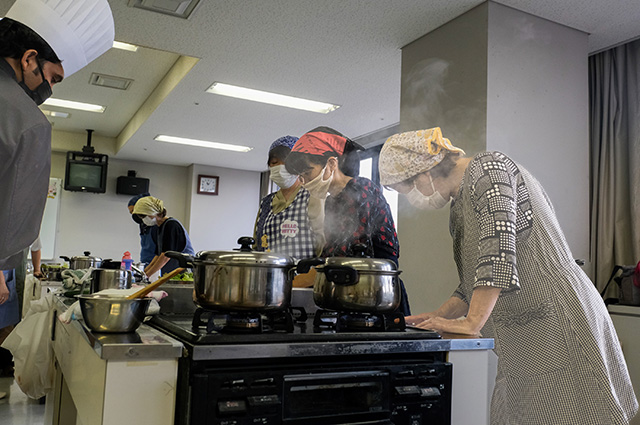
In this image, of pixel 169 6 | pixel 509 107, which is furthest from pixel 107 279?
pixel 509 107

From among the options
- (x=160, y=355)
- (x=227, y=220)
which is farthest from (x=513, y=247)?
(x=227, y=220)

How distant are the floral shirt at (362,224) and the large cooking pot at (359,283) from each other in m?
0.43

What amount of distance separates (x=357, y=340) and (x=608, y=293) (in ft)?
8.59

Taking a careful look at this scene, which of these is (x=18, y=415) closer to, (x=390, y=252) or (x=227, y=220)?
(x=390, y=252)

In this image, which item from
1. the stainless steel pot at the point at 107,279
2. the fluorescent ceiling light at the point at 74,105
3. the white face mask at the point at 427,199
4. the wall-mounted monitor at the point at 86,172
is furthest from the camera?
the wall-mounted monitor at the point at 86,172

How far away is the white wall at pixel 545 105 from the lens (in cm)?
283

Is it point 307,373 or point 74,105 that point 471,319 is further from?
point 74,105

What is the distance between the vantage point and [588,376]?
1266 millimetres

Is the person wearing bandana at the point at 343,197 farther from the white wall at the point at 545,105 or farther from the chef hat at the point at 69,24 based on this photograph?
the white wall at the point at 545,105

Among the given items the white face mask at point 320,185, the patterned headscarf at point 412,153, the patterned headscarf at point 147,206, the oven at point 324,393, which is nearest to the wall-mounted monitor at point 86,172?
the patterned headscarf at point 147,206

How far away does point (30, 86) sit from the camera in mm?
1412

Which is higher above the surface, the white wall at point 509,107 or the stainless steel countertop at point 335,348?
the white wall at point 509,107

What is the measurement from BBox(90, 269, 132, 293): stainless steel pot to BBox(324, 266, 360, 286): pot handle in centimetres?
113

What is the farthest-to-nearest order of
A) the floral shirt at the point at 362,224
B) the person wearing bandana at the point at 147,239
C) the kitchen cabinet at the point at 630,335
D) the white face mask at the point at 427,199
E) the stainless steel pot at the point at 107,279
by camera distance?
the person wearing bandana at the point at 147,239 → the kitchen cabinet at the point at 630,335 → the stainless steel pot at the point at 107,279 → the floral shirt at the point at 362,224 → the white face mask at the point at 427,199
